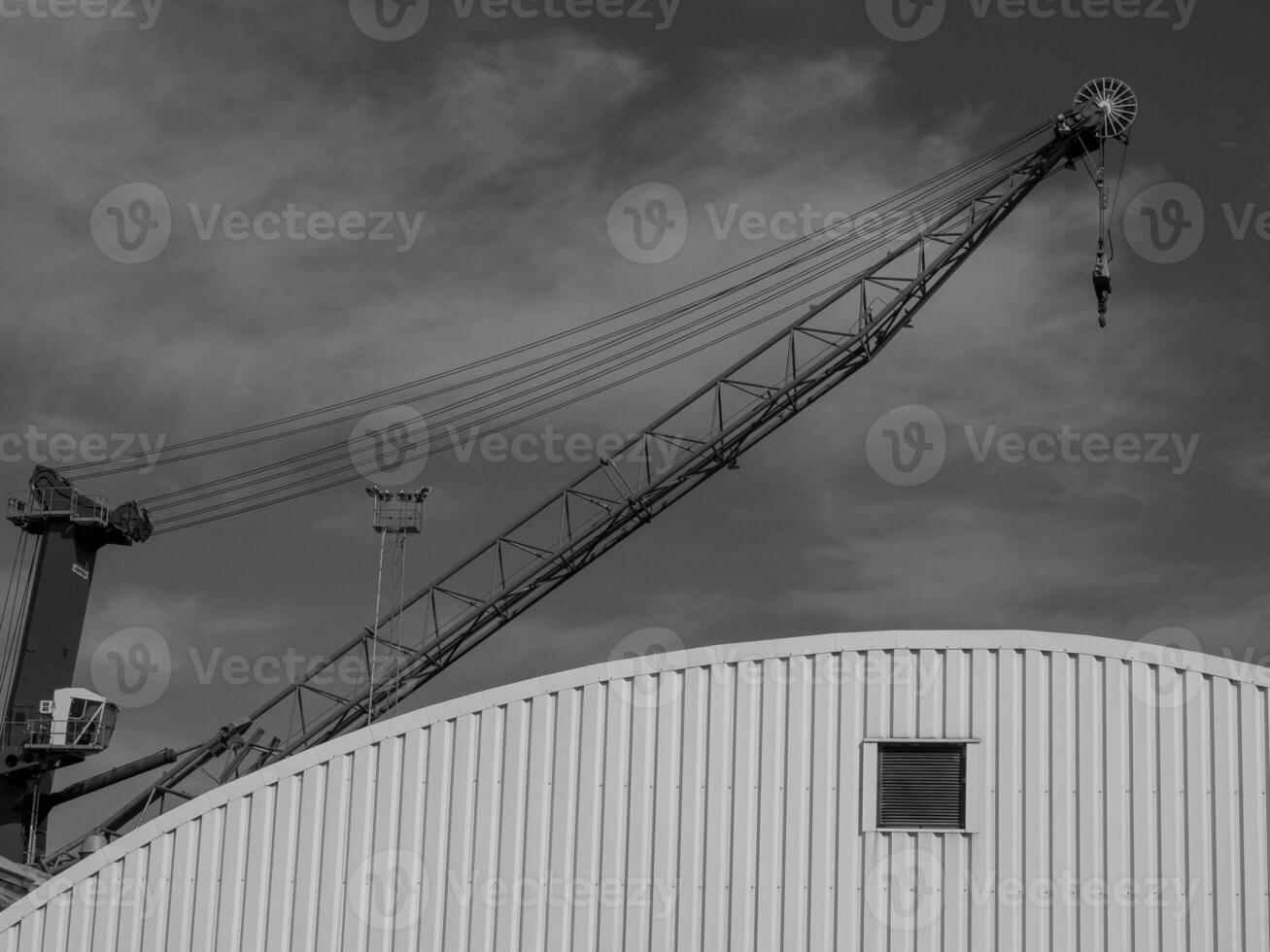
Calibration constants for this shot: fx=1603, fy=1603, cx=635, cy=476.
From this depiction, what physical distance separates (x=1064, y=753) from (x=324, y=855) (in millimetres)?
9829

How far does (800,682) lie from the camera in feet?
69.9

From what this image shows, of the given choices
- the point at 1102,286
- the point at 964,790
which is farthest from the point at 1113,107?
the point at 964,790

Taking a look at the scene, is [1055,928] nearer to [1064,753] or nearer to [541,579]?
[1064,753]

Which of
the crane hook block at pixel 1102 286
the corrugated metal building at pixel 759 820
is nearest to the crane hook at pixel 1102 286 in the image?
the crane hook block at pixel 1102 286

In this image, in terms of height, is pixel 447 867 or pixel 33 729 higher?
pixel 33 729

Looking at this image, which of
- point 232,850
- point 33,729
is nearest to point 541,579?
point 33,729

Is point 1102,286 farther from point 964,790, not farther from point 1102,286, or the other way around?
point 964,790

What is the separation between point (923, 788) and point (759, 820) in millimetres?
2164

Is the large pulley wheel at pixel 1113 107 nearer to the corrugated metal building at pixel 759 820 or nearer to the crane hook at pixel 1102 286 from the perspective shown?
the crane hook at pixel 1102 286

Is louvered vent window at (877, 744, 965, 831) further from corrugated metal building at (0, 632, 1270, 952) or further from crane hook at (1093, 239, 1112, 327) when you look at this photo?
crane hook at (1093, 239, 1112, 327)

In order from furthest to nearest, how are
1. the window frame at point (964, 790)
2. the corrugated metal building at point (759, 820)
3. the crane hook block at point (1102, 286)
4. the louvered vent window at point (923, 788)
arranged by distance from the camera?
1. the crane hook block at point (1102, 286)
2. the louvered vent window at point (923, 788)
3. the window frame at point (964, 790)
4. the corrugated metal building at point (759, 820)

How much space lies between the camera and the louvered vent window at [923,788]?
67.8 ft

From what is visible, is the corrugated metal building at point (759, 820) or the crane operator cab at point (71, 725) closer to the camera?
the corrugated metal building at point (759, 820)

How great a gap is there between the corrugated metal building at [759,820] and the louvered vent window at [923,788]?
28mm
